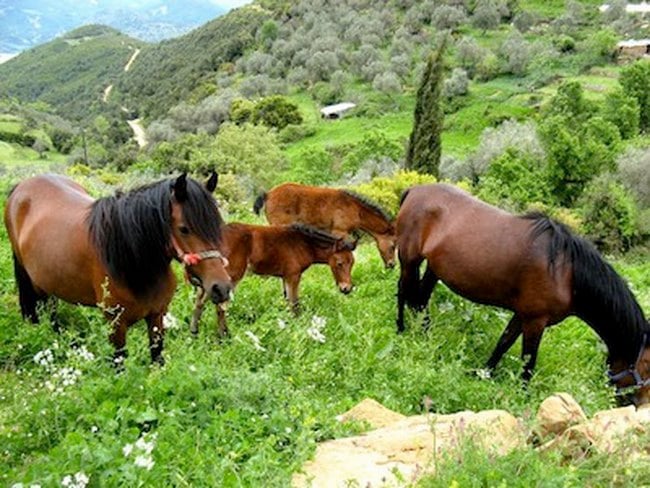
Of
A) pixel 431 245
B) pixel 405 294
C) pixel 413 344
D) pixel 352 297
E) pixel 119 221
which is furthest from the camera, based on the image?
pixel 352 297

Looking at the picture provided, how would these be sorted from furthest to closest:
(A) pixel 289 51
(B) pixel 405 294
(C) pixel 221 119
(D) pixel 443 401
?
1. (A) pixel 289 51
2. (C) pixel 221 119
3. (B) pixel 405 294
4. (D) pixel 443 401

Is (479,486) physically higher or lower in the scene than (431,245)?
higher

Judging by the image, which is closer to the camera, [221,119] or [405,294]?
[405,294]

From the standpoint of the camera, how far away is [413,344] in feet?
23.9

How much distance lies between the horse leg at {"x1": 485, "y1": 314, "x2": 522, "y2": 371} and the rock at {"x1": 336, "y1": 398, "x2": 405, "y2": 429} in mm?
2555

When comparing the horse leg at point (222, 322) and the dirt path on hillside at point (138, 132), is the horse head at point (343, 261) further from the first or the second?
the dirt path on hillside at point (138, 132)

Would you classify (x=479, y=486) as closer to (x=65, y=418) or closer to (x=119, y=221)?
(x=65, y=418)

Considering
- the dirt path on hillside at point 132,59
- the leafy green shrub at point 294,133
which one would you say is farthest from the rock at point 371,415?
the dirt path on hillside at point 132,59

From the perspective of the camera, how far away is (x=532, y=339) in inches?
275

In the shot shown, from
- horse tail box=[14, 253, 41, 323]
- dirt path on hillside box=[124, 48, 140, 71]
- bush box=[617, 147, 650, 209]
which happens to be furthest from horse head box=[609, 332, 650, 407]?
dirt path on hillside box=[124, 48, 140, 71]

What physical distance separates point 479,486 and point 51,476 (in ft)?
7.56

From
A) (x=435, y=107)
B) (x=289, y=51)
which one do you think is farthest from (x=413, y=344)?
(x=289, y=51)

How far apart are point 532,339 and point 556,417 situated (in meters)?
3.11

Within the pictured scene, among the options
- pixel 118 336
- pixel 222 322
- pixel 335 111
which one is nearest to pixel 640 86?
pixel 335 111
